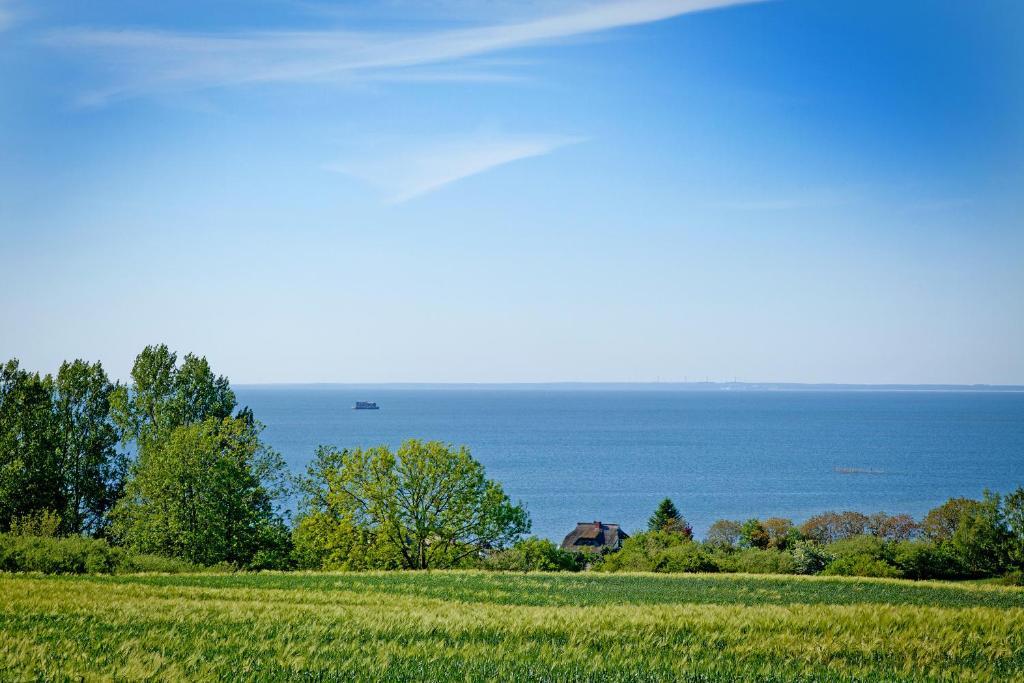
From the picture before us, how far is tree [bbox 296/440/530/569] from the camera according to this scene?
3656cm

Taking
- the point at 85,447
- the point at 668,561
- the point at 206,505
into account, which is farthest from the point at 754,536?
the point at 85,447

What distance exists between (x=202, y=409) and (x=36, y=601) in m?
37.1

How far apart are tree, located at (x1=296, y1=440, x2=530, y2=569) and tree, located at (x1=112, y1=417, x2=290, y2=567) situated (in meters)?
2.68

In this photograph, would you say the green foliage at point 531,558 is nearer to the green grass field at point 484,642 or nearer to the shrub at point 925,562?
the shrub at point 925,562

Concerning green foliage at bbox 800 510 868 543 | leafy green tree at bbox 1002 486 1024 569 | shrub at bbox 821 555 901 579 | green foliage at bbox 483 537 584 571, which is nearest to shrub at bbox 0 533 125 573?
green foliage at bbox 483 537 584 571

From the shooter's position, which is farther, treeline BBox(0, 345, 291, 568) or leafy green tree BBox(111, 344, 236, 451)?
leafy green tree BBox(111, 344, 236, 451)

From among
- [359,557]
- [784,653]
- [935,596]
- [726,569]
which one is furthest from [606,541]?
[784,653]

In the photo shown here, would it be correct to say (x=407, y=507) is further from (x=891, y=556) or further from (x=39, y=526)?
(x=891, y=556)

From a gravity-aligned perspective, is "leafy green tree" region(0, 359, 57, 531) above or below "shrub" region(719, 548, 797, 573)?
above

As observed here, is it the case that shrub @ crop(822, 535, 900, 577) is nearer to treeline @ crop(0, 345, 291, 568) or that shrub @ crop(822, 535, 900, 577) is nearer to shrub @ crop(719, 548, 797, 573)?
shrub @ crop(719, 548, 797, 573)

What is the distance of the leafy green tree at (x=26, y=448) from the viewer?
130 feet

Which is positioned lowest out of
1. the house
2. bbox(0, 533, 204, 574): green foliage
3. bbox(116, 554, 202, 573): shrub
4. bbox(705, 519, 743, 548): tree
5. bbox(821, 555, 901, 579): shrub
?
the house

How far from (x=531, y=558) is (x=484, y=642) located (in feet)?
117

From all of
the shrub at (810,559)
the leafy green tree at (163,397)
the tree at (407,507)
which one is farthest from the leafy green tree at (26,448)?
the shrub at (810,559)
